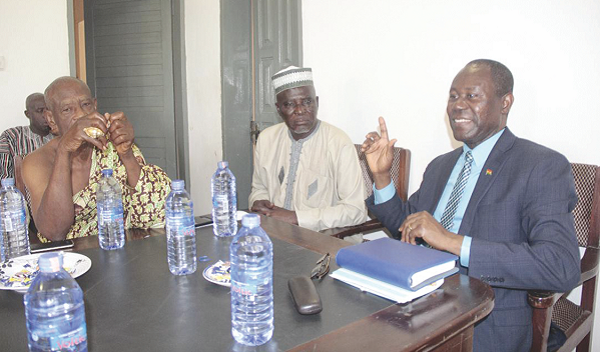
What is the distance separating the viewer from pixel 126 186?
2.03 meters

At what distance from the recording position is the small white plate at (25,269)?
124 cm

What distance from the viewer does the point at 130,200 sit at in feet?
6.35

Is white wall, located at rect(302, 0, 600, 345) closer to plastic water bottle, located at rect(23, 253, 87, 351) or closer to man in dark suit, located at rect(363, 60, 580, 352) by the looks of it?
man in dark suit, located at rect(363, 60, 580, 352)

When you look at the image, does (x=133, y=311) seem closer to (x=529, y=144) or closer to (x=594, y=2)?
(x=529, y=144)

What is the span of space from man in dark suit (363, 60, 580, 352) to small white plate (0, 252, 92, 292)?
1.06m

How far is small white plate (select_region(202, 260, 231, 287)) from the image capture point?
124 cm

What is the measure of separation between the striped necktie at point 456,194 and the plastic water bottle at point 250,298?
1037mm

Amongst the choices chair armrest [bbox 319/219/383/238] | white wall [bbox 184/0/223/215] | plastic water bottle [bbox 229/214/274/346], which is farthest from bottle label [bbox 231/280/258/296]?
white wall [bbox 184/0/223/215]

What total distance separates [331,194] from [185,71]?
280 centimetres

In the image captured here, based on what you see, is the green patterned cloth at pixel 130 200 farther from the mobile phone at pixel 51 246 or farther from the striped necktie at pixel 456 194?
the striped necktie at pixel 456 194

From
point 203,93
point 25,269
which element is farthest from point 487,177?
point 203,93

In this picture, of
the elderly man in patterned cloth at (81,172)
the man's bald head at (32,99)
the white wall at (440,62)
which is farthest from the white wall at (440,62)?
the man's bald head at (32,99)

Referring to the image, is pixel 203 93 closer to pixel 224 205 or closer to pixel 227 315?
pixel 224 205

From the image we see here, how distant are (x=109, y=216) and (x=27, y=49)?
10.6ft
